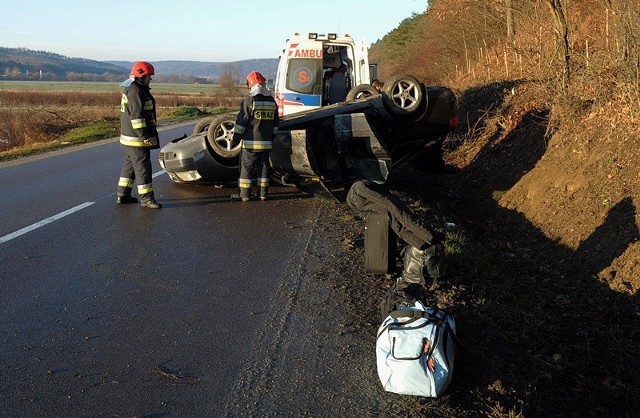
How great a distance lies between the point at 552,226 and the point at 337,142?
2.82 metres

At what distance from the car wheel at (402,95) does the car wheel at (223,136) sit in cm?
215

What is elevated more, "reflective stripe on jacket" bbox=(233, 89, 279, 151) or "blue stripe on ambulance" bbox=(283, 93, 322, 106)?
"blue stripe on ambulance" bbox=(283, 93, 322, 106)

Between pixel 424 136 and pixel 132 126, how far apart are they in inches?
161

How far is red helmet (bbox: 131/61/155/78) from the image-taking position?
8258mm

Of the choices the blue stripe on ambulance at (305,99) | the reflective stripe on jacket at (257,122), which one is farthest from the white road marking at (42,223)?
the blue stripe on ambulance at (305,99)

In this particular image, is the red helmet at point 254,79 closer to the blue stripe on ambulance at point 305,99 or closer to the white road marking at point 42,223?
the white road marking at point 42,223

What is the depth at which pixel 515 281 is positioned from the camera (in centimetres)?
648

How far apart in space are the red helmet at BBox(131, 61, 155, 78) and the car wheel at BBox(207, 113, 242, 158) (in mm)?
1171

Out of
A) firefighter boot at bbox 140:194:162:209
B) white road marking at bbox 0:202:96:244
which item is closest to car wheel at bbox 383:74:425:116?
firefighter boot at bbox 140:194:162:209

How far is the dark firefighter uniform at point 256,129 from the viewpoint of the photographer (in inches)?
331

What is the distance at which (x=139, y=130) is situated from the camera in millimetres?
8273

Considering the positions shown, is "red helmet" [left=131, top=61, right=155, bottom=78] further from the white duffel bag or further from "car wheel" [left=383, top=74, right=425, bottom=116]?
the white duffel bag

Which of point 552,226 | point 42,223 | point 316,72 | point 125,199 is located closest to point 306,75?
point 316,72

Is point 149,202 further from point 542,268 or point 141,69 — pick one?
point 542,268
